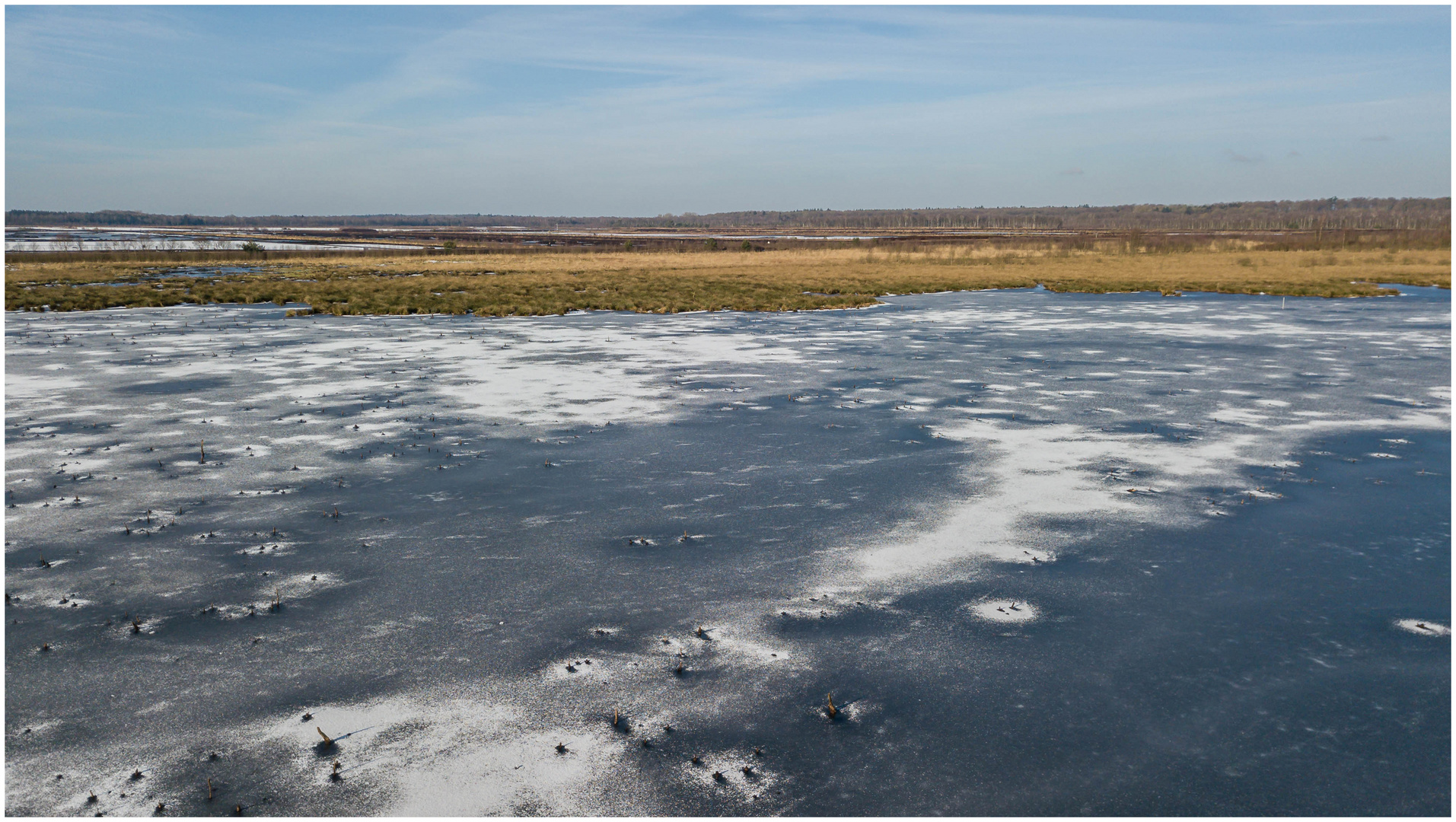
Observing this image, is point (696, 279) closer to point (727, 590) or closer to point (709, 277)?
point (709, 277)

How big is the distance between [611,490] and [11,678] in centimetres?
578

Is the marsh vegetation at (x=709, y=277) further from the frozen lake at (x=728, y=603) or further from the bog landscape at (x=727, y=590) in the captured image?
the frozen lake at (x=728, y=603)

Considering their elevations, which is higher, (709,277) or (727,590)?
(709,277)

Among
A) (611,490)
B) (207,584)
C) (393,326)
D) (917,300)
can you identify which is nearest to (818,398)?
(611,490)

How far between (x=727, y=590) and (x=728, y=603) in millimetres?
264

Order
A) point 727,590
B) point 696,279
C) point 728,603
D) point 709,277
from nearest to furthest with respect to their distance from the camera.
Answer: point 728,603
point 727,590
point 696,279
point 709,277

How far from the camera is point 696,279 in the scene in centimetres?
4844

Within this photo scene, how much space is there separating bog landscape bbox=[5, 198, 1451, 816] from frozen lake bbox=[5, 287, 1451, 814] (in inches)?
1.5

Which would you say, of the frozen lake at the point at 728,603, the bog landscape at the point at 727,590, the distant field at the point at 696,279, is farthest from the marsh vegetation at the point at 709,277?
the frozen lake at the point at 728,603

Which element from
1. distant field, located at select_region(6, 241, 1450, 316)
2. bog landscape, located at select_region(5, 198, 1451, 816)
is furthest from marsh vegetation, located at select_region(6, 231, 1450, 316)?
bog landscape, located at select_region(5, 198, 1451, 816)

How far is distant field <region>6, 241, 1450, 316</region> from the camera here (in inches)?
1406

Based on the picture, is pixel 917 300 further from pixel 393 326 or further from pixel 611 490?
pixel 611 490

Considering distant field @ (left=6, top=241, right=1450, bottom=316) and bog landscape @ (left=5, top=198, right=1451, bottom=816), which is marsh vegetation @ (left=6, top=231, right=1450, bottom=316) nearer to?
distant field @ (left=6, top=241, right=1450, bottom=316)

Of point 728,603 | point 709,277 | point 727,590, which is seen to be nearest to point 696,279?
point 709,277
